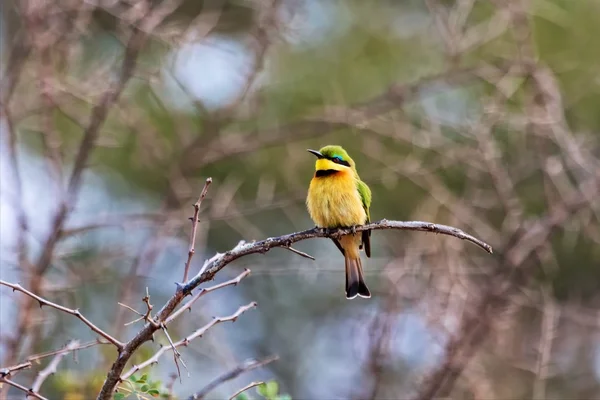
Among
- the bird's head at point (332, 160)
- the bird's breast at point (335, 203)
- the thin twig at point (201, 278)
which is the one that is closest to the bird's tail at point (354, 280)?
the bird's breast at point (335, 203)

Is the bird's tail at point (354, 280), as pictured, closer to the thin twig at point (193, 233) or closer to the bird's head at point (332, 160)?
the bird's head at point (332, 160)

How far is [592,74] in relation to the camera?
768cm

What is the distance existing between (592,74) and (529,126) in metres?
2.78

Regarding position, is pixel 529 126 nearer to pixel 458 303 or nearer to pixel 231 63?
pixel 458 303

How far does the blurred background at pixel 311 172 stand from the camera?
13.8 ft

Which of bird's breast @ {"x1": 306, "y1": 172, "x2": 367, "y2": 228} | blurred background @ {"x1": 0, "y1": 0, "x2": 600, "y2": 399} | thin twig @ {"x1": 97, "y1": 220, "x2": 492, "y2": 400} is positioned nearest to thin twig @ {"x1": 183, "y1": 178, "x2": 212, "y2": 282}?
thin twig @ {"x1": 97, "y1": 220, "x2": 492, "y2": 400}

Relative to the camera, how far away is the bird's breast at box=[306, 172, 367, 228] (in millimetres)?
3529

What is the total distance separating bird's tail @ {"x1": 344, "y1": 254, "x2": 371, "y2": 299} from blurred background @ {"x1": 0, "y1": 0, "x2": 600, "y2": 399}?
202 mm

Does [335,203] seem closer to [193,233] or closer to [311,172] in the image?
[193,233]

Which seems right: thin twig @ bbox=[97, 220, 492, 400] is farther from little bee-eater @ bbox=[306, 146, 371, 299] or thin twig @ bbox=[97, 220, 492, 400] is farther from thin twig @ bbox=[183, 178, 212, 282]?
little bee-eater @ bbox=[306, 146, 371, 299]

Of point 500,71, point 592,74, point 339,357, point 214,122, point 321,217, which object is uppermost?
point 592,74

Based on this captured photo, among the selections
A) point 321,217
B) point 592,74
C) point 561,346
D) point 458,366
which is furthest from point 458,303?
point 592,74

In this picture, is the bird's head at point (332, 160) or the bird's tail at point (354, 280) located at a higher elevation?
the bird's head at point (332, 160)

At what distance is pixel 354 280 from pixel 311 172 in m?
4.38
